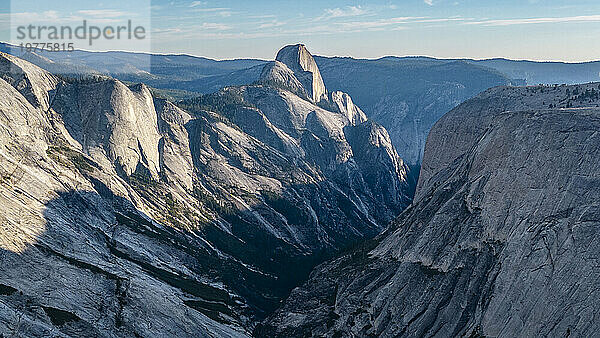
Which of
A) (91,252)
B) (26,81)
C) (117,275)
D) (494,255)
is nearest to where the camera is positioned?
(494,255)

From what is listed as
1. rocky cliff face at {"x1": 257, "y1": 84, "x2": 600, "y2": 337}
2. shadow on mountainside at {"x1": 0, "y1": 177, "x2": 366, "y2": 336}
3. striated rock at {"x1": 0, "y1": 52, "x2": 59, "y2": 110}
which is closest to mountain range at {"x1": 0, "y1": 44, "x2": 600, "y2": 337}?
rocky cliff face at {"x1": 257, "y1": 84, "x2": 600, "y2": 337}

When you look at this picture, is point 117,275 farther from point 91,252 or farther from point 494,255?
point 494,255

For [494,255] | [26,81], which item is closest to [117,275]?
[494,255]

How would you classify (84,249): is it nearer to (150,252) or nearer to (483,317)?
(150,252)

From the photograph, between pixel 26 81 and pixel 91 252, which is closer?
pixel 91 252

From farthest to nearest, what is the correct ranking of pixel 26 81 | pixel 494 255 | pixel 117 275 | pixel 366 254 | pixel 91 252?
pixel 26 81 < pixel 366 254 < pixel 91 252 < pixel 117 275 < pixel 494 255

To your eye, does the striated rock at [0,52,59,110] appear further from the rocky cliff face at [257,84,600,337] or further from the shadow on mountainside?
the rocky cliff face at [257,84,600,337]

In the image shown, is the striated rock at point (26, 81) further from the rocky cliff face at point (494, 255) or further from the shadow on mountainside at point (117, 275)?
the rocky cliff face at point (494, 255)

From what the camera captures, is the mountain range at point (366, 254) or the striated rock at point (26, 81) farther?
the striated rock at point (26, 81)

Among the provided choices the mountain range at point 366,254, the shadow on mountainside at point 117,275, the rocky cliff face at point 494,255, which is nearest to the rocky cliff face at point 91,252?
the shadow on mountainside at point 117,275
